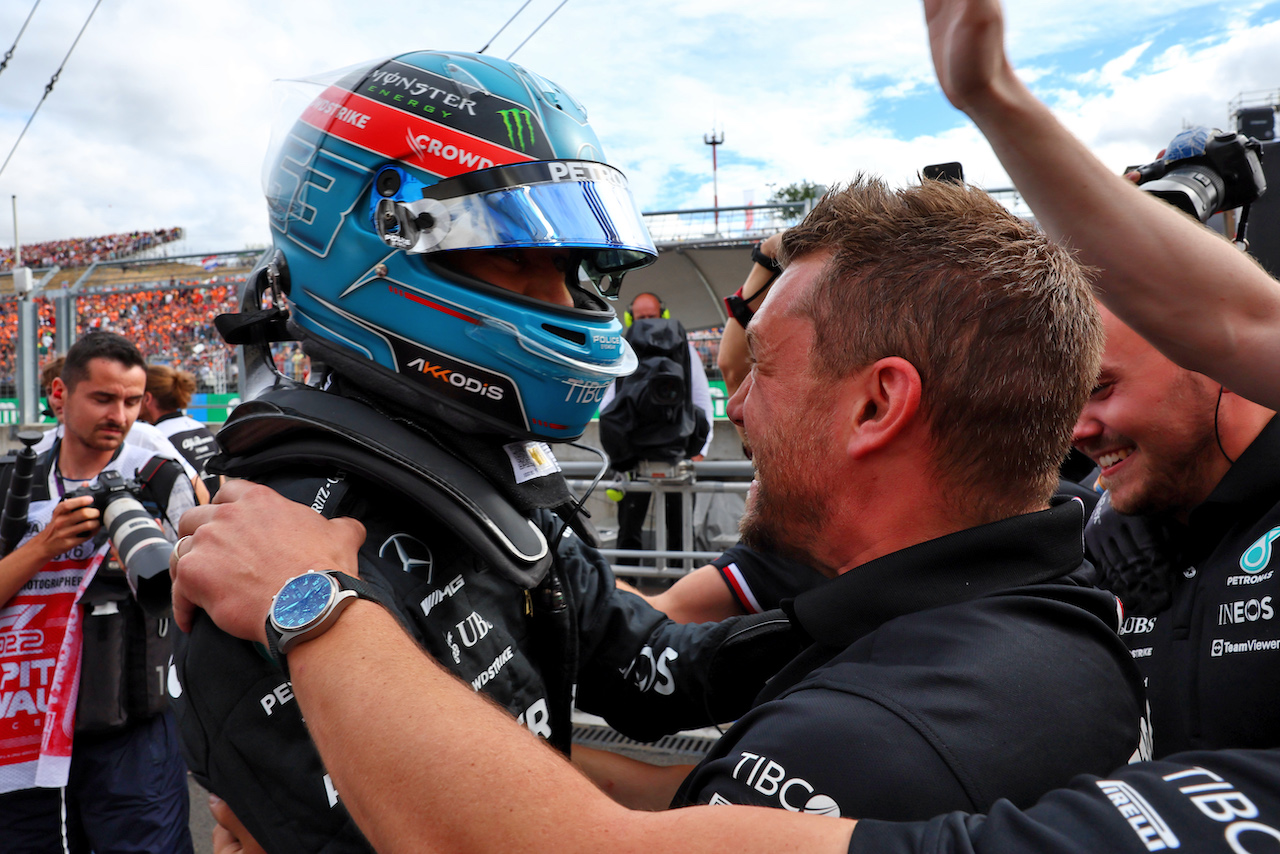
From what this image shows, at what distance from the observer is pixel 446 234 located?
140 cm

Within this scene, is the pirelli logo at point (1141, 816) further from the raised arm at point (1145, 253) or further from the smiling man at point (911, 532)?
the raised arm at point (1145, 253)

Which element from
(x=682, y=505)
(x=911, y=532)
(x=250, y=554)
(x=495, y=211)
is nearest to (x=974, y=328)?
(x=911, y=532)

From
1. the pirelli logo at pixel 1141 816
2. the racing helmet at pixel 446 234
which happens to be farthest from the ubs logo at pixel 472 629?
the pirelli logo at pixel 1141 816

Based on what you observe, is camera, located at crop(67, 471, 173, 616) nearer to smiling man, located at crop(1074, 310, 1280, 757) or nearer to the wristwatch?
the wristwatch

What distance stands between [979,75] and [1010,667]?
0.82 metres

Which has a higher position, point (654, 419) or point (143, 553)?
point (143, 553)

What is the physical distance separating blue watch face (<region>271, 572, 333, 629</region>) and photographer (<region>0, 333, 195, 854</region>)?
2505 mm

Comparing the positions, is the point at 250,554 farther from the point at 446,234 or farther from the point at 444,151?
the point at 444,151

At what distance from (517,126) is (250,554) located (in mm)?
847

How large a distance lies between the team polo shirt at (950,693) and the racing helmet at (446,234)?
0.64 metres

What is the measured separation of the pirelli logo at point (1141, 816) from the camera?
72 cm

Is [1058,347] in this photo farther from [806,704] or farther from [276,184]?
[276,184]

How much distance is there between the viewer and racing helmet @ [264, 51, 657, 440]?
1.42 m

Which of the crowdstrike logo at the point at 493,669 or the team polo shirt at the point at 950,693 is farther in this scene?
the crowdstrike logo at the point at 493,669
